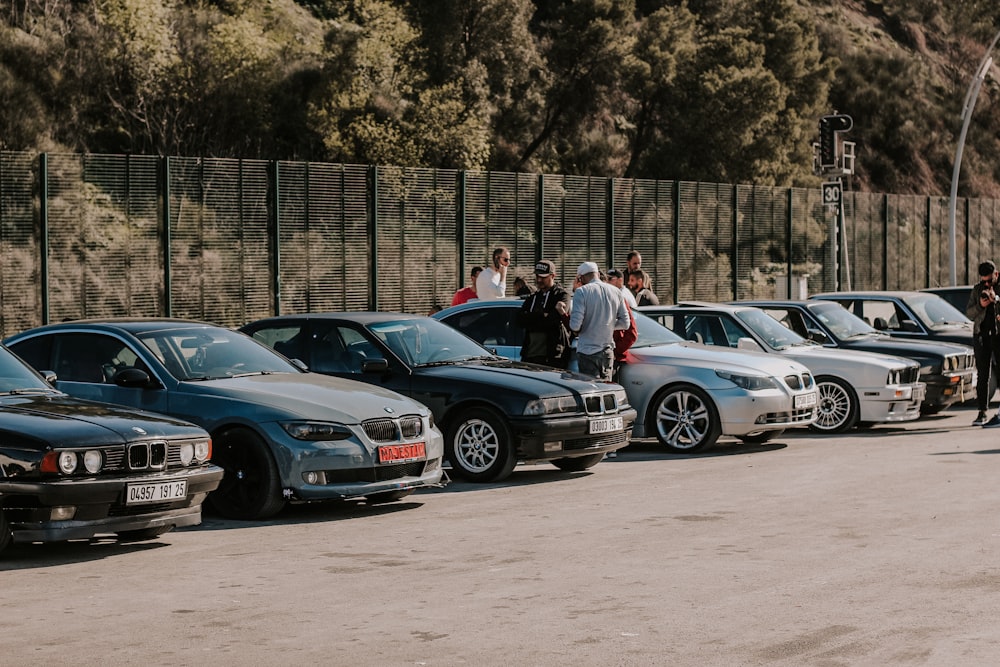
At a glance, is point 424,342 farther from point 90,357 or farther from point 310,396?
point 90,357

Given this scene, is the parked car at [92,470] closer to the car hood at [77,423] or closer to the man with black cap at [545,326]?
the car hood at [77,423]

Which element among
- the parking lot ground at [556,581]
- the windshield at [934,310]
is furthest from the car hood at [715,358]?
the windshield at [934,310]

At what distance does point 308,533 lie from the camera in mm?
10773

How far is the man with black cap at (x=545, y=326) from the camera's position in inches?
632

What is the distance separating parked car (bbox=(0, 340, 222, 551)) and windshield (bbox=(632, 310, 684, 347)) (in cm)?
771

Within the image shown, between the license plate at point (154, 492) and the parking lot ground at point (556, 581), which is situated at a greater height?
the license plate at point (154, 492)

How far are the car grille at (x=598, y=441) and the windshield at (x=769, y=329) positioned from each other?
15.2 ft

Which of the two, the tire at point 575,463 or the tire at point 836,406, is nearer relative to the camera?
the tire at point 575,463

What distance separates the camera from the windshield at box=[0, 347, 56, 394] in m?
10.5

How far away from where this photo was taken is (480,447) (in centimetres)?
1371

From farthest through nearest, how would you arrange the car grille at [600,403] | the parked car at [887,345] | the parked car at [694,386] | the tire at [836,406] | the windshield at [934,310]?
the windshield at [934,310] < the parked car at [887,345] < the tire at [836,406] < the parked car at [694,386] < the car grille at [600,403]

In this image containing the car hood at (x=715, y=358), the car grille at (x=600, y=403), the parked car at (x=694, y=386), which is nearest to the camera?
the car grille at (x=600, y=403)

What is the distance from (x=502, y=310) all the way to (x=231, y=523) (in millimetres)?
5989

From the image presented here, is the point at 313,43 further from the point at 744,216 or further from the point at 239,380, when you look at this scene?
the point at 239,380
